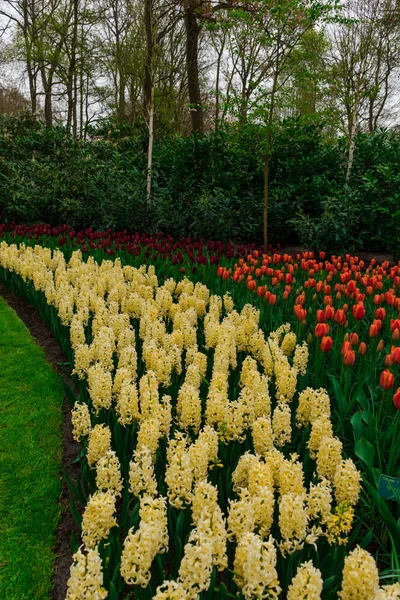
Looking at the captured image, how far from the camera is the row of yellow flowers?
56.1 inches

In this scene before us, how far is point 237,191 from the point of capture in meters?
10.7

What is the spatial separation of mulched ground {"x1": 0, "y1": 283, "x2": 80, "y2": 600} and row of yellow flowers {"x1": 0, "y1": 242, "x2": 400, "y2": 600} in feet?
0.51

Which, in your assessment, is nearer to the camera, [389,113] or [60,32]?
[60,32]

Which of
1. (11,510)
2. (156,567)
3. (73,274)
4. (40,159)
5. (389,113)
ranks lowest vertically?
(11,510)

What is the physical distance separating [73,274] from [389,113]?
23.8m

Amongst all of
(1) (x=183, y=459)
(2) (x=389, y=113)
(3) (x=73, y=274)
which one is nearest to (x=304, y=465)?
(1) (x=183, y=459)

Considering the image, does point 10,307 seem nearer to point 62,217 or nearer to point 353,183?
point 62,217

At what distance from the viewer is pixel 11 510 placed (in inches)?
101

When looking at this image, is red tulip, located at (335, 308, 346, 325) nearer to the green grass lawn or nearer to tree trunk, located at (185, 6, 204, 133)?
the green grass lawn

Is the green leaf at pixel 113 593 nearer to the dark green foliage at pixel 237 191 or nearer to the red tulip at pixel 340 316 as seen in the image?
the red tulip at pixel 340 316

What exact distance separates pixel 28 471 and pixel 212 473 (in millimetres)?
1261

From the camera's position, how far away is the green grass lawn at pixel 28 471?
220 centimetres

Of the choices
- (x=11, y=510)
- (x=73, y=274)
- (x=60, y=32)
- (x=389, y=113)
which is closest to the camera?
(x=11, y=510)

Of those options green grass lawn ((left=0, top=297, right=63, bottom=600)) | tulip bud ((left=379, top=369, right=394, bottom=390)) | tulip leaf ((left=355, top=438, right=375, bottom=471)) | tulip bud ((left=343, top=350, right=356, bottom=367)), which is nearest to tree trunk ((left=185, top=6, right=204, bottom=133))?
green grass lawn ((left=0, top=297, right=63, bottom=600))
